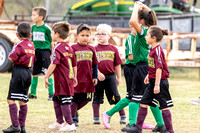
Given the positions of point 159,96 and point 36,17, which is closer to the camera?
point 159,96

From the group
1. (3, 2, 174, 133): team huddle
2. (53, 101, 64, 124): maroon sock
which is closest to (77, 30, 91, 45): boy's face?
(3, 2, 174, 133): team huddle

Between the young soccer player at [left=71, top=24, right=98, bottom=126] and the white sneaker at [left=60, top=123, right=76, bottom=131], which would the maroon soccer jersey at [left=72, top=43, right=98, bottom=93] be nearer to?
the young soccer player at [left=71, top=24, right=98, bottom=126]

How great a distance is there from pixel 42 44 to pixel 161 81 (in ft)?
12.7

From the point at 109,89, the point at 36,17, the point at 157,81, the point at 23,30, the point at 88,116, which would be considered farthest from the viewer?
the point at 36,17

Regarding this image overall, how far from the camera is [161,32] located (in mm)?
5637

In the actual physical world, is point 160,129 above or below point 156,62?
below

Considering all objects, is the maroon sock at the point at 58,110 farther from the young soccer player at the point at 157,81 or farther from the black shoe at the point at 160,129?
the black shoe at the point at 160,129

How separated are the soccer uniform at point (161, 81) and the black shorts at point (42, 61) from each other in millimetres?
3647

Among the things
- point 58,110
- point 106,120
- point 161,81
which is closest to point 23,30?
point 58,110

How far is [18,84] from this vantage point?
5602mm

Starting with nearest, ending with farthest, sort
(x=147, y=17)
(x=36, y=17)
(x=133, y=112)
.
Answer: (x=147, y=17) < (x=133, y=112) < (x=36, y=17)

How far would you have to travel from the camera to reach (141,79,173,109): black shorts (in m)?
5.56

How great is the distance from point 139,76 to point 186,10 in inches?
407

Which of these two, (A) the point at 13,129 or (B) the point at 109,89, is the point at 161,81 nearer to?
(B) the point at 109,89
